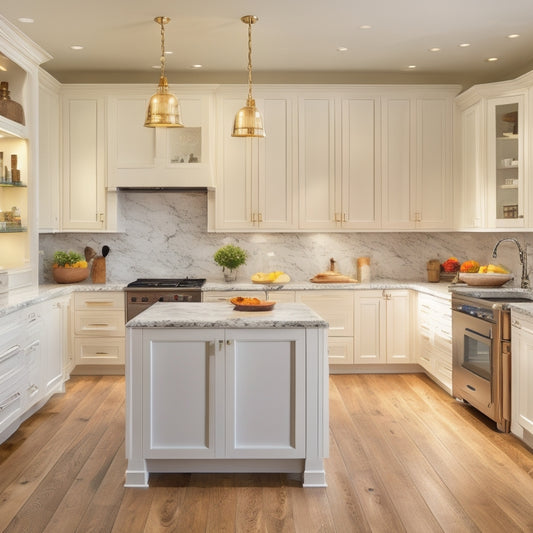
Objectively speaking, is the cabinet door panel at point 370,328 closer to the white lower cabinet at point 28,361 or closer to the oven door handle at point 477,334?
the oven door handle at point 477,334


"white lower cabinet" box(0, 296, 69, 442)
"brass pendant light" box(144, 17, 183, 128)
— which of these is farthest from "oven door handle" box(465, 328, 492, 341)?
"white lower cabinet" box(0, 296, 69, 442)

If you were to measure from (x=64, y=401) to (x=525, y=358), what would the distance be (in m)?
3.39

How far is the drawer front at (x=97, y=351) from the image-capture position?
5.79 meters

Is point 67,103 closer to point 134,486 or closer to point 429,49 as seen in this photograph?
point 429,49

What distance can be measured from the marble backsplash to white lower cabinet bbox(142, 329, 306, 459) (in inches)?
120

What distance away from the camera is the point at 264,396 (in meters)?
3.37

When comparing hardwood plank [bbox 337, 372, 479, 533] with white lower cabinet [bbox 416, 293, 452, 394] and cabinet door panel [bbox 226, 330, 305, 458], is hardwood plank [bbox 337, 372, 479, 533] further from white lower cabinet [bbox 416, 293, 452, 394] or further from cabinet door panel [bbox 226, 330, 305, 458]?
cabinet door panel [bbox 226, 330, 305, 458]

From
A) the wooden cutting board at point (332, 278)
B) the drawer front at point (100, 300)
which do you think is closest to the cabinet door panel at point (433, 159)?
the wooden cutting board at point (332, 278)

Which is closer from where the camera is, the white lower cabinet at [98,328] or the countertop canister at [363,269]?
the white lower cabinet at [98,328]

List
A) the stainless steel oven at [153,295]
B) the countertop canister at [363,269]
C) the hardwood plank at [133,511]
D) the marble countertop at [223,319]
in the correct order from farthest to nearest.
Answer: the countertop canister at [363,269], the stainless steel oven at [153,295], the marble countertop at [223,319], the hardwood plank at [133,511]

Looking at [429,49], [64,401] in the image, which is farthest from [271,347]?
[429,49]

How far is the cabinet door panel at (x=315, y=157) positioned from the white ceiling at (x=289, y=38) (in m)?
0.44

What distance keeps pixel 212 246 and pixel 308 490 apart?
3463 mm

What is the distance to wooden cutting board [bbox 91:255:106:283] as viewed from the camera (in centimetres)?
606
